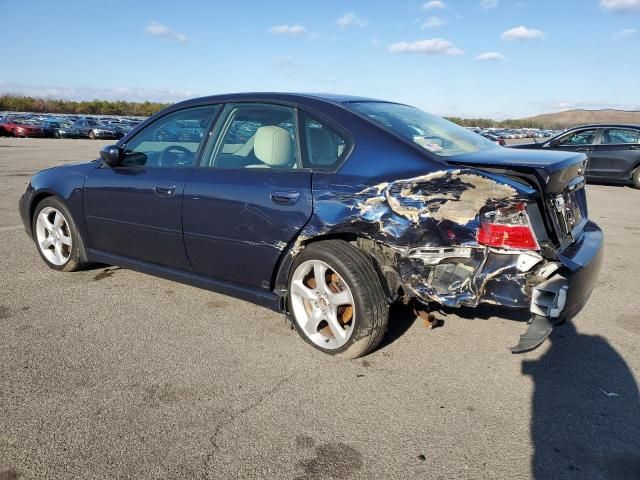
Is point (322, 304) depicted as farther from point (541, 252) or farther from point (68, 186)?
point (68, 186)

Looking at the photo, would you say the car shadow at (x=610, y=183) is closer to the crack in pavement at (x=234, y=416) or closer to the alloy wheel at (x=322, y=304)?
the alloy wheel at (x=322, y=304)

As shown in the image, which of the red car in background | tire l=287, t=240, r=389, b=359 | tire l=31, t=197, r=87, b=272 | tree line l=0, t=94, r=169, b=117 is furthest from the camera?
tree line l=0, t=94, r=169, b=117

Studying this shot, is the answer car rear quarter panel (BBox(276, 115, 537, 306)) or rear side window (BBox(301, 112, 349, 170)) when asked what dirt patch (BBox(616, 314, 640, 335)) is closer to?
car rear quarter panel (BBox(276, 115, 537, 306))

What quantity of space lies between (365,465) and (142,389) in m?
1.31

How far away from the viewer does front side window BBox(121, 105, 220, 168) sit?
12.3 ft

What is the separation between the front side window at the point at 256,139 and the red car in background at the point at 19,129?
37.6 m

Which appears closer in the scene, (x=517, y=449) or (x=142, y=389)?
(x=517, y=449)

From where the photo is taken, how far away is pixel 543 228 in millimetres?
2764

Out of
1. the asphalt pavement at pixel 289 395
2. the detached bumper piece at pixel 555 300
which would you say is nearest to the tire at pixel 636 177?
the asphalt pavement at pixel 289 395

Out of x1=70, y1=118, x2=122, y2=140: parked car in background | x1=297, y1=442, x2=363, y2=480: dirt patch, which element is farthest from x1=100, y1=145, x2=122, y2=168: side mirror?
x1=70, y1=118, x2=122, y2=140: parked car in background

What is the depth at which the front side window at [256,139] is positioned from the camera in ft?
11.0

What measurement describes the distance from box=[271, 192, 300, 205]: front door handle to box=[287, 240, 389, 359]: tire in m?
0.30

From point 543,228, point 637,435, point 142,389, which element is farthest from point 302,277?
point 637,435

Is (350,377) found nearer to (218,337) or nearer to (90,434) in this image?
(218,337)
